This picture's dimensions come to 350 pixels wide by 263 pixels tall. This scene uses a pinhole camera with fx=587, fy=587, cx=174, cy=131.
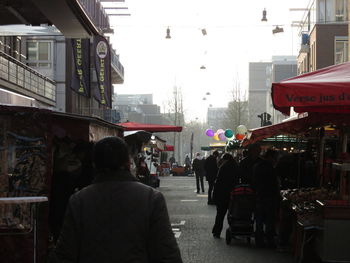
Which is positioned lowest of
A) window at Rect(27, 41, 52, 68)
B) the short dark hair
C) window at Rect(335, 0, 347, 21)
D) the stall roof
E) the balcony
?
the short dark hair

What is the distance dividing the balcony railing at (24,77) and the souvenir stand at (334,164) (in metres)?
13.2

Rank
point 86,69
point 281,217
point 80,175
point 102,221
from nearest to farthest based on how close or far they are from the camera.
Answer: point 102,221 → point 80,175 → point 281,217 → point 86,69

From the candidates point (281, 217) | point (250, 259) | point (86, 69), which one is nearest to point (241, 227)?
point (281, 217)

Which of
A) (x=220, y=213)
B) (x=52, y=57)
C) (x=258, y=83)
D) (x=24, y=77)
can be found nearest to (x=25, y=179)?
(x=220, y=213)

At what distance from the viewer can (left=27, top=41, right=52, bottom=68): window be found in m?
36.1

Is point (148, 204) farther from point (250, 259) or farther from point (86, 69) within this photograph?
point (86, 69)

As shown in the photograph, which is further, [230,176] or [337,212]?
[230,176]

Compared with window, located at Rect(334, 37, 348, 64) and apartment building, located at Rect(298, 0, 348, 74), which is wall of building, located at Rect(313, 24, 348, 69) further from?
window, located at Rect(334, 37, 348, 64)

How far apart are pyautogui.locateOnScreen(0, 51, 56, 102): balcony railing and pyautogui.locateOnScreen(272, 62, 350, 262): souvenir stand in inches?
521

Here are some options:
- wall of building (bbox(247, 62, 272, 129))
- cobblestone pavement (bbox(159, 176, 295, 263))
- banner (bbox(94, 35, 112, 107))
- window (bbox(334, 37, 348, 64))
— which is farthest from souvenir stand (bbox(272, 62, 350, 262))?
wall of building (bbox(247, 62, 272, 129))

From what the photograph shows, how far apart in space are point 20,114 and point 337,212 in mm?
4323

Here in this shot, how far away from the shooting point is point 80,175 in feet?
29.2

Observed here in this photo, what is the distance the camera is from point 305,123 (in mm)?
10391

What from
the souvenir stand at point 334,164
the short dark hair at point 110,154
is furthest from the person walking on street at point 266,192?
the short dark hair at point 110,154
